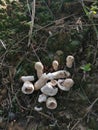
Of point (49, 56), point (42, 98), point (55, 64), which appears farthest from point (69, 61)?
point (42, 98)

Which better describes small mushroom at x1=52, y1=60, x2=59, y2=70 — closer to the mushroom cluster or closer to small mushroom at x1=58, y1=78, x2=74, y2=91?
the mushroom cluster

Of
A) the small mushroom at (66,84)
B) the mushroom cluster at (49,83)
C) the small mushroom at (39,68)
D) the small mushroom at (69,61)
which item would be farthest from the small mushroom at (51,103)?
the small mushroom at (69,61)

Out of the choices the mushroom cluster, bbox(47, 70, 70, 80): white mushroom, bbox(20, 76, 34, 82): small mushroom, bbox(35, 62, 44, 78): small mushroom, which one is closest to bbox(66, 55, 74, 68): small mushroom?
the mushroom cluster

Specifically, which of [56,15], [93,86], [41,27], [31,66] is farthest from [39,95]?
[56,15]

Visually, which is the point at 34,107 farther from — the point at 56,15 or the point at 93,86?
the point at 56,15

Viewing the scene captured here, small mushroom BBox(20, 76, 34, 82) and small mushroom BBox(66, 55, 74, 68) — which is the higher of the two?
small mushroom BBox(66, 55, 74, 68)
